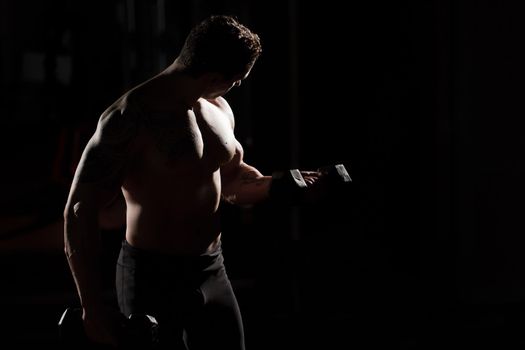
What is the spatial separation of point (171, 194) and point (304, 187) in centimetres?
36

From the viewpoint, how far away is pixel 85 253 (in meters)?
1.56

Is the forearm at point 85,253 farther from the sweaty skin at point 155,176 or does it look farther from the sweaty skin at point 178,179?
the sweaty skin at point 178,179

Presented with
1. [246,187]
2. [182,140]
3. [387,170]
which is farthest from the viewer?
[387,170]

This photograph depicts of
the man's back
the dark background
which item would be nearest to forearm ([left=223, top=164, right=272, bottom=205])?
the man's back

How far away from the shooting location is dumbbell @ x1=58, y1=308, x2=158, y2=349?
5.00 ft

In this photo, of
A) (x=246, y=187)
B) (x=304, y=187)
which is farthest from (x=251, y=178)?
(x=304, y=187)

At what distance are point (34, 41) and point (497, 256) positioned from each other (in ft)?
17.6

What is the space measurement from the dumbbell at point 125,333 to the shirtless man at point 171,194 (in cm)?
2

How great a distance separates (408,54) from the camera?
4.03 m

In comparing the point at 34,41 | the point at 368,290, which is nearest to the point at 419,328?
the point at 368,290

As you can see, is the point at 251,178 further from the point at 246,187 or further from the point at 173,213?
the point at 173,213

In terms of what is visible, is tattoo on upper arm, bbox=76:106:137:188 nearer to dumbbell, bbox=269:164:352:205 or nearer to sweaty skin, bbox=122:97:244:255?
sweaty skin, bbox=122:97:244:255

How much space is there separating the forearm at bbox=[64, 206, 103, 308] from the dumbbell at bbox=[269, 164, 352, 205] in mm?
515

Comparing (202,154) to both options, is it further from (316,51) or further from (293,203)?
(316,51)
